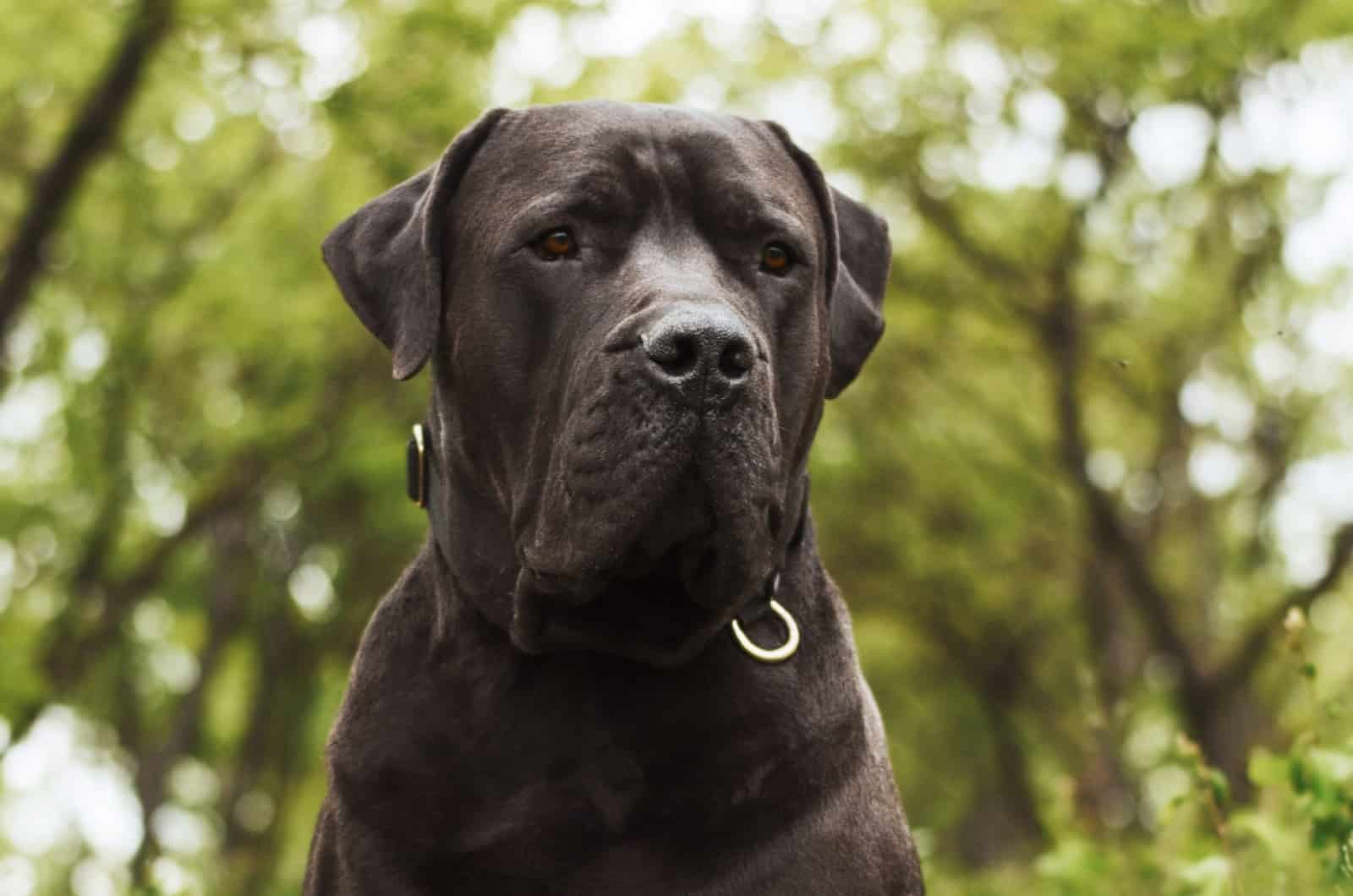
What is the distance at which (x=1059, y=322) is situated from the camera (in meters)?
16.6

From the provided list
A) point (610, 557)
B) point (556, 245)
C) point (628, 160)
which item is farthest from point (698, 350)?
point (628, 160)

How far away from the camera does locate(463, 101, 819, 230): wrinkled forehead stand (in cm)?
401

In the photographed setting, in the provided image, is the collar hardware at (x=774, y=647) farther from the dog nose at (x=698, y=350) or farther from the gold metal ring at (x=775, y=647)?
the dog nose at (x=698, y=350)

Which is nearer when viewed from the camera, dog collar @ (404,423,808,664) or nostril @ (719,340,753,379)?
nostril @ (719,340,753,379)

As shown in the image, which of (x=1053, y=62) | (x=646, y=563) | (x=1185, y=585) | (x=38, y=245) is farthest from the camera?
(x=1185, y=585)

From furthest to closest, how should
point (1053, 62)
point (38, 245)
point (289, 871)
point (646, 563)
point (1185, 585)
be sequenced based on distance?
point (289, 871) → point (1185, 585) → point (1053, 62) → point (38, 245) → point (646, 563)

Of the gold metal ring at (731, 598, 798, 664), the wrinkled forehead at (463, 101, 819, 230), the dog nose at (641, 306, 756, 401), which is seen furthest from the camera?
the wrinkled forehead at (463, 101, 819, 230)

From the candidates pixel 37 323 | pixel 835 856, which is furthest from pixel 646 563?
pixel 37 323

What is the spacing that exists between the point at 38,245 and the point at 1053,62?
8.00 metres

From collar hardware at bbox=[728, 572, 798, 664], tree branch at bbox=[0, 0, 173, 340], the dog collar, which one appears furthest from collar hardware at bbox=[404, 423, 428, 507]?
tree branch at bbox=[0, 0, 173, 340]

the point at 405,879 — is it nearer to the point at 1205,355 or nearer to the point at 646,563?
the point at 646,563

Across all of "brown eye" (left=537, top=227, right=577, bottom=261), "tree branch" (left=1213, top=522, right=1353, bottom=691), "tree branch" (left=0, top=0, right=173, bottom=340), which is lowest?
"tree branch" (left=1213, top=522, right=1353, bottom=691)

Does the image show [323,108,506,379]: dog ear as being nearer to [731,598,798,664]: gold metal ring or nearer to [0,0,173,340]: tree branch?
[731,598,798,664]: gold metal ring

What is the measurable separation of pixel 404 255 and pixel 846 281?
1114 millimetres
